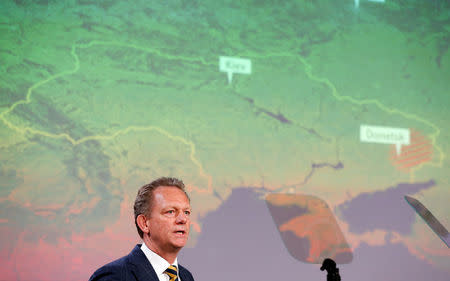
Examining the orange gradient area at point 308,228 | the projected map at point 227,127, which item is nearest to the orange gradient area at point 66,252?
the projected map at point 227,127

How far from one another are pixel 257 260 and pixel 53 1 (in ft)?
5.47

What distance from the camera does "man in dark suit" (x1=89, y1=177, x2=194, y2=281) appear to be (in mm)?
1720

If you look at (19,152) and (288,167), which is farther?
(288,167)

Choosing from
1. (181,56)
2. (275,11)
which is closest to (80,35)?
(181,56)

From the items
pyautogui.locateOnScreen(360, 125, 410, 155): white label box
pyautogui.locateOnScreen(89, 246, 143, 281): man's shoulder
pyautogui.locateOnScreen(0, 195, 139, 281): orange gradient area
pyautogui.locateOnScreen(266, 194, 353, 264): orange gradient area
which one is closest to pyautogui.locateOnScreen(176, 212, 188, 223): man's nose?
pyautogui.locateOnScreen(89, 246, 143, 281): man's shoulder

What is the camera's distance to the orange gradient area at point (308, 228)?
291cm

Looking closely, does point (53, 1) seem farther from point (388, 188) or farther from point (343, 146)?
point (388, 188)

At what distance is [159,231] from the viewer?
1.78m

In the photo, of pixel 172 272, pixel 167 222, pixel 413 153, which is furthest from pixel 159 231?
pixel 413 153

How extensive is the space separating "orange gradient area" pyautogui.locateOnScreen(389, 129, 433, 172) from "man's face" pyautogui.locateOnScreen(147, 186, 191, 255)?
174cm

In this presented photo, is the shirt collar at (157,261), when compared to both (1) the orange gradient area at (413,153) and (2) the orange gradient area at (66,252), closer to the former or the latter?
(2) the orange gradient area at (66,252)

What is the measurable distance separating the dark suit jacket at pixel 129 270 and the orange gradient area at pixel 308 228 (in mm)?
1275

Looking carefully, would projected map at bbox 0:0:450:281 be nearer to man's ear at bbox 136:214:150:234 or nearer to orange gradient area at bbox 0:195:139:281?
orange gradient area at bbox 0:195:139:281

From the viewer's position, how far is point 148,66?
2.86 metres
